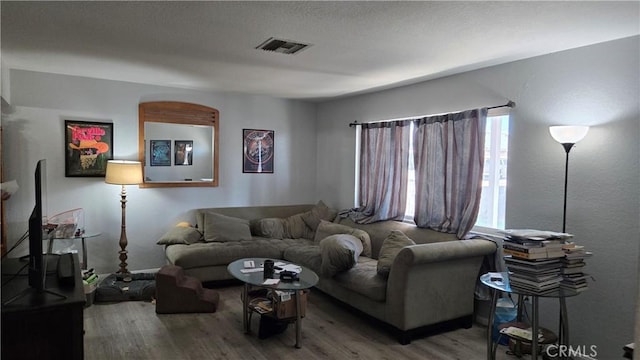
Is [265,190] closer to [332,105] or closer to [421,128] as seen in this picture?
[332,105]

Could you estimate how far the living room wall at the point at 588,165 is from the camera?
2.81 meters

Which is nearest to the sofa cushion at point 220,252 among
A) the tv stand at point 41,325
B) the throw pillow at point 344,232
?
the throw pillow at point 344,232

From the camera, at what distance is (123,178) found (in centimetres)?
446

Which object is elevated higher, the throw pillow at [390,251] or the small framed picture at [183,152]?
the small framed picture at [183,152]

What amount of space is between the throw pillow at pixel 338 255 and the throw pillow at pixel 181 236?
1692mm

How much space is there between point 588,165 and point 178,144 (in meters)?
4.40

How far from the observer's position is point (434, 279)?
3.34m

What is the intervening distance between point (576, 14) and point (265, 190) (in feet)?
14.2

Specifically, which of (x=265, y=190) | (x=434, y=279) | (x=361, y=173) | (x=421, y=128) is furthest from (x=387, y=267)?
(x=265, y=190)

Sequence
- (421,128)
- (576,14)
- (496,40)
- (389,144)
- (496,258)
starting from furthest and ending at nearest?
(389,144) < (421,128) < (496,258) < (496,40) < (576,14)

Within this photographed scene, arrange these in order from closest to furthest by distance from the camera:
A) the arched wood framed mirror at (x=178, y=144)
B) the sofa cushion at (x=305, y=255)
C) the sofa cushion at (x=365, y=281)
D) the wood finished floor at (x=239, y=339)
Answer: the wood finished floor at (x=239, y=339)
the sofa cushion at (x=365, y=281)
the sofa cushion at (x=305, y=255)
the arched wood framed mirror at (x=178, y=144)

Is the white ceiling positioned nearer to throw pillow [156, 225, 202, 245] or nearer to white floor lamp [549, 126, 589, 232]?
white floor lamp [549, 126, 589, 232]

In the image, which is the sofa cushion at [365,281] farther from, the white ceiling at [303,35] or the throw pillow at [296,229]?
the white ceiling at [303,35]

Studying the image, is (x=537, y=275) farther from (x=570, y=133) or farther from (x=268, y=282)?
(x=268, y=282)
